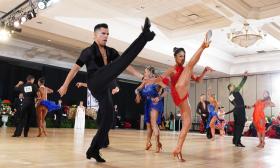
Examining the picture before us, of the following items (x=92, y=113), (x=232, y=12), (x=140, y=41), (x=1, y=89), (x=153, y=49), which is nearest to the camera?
(x=140, y=41)

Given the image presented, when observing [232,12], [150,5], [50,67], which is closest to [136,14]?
[150,5]

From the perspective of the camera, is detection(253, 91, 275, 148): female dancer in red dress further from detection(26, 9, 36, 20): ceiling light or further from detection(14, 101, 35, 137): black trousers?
detection(26, 9, 36, 20): ceiling light

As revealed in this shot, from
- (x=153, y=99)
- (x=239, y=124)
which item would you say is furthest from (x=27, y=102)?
(x=239, y=124)

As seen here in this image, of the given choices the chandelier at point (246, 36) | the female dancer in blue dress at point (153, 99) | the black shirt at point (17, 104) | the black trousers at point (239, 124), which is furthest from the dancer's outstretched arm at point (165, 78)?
the black shirt at point (17, 104)

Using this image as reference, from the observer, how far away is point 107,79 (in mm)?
2709

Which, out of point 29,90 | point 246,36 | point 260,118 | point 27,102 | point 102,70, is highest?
point 246,36

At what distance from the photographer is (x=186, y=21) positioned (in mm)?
11219

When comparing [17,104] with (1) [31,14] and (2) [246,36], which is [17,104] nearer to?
(1) [31,14]

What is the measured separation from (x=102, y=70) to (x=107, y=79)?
0.32 feet

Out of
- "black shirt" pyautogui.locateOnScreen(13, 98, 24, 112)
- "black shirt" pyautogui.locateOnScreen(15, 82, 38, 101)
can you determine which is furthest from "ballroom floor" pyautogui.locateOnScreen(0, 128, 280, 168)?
"black shirt" pyautogui.locateOnScreen(13, 98, 24, 112)

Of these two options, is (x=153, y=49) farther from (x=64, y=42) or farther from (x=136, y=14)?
(x=64, y=42)

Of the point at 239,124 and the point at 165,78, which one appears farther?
the point at 239,124

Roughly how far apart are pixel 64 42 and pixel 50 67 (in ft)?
11.8

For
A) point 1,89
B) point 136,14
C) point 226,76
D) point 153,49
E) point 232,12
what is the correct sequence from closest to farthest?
point 232,12, point 136,14, point 153,49, point 1,89, point 226,76
